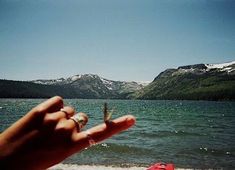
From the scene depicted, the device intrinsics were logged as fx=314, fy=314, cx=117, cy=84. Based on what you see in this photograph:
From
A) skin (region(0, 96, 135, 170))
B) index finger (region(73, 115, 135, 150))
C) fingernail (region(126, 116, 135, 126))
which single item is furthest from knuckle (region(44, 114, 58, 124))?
fingernail (region(126, 116, 135, 126))

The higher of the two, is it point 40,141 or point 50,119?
point 50,119

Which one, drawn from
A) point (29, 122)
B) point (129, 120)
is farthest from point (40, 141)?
point (129, 120)

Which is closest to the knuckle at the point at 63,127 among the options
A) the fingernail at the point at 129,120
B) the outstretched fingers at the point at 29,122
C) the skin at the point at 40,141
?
the skin at the point at 40,141

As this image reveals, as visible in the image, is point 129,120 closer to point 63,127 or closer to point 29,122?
point 63,127

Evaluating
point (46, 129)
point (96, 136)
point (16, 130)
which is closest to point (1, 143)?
point (16, 130)

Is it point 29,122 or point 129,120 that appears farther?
point 129,120

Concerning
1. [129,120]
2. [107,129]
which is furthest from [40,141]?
[129,120]

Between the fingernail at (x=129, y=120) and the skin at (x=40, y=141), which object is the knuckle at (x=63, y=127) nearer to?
the skin at (x=40, y=141)

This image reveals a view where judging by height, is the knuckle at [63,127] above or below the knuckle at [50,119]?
below

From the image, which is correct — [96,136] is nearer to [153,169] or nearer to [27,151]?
[27,151]
